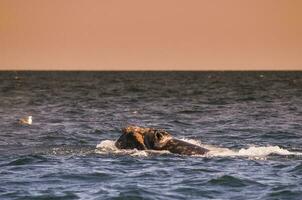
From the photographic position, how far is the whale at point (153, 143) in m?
27.4

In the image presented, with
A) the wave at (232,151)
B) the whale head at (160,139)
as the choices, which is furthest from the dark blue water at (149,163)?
the whale head at (160,139)

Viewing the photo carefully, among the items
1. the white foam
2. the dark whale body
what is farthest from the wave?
the dark whale body

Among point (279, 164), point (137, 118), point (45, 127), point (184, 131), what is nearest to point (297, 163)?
point (279, 164)

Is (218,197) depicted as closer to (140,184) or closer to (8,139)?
(140,184)

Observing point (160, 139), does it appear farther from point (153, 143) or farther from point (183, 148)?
point (183, 148)

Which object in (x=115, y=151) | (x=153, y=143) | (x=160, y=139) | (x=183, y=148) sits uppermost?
(x=160, y=139)

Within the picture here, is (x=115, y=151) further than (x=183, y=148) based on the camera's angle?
Yes

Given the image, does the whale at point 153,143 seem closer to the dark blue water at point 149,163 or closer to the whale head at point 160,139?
the whale head at point 160,139

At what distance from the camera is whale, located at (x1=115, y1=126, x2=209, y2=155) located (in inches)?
1078

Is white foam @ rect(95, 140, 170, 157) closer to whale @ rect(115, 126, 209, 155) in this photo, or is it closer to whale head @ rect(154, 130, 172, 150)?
whale @ rect(115, 126, 209, 155)

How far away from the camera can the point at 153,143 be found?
28.0 meters

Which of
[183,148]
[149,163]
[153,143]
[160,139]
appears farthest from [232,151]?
[149,163]

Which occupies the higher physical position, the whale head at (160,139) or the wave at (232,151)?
the whale head at (160,139)

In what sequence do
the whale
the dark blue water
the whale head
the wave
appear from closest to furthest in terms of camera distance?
the dark blue water < the wave < the whale < the whale head
